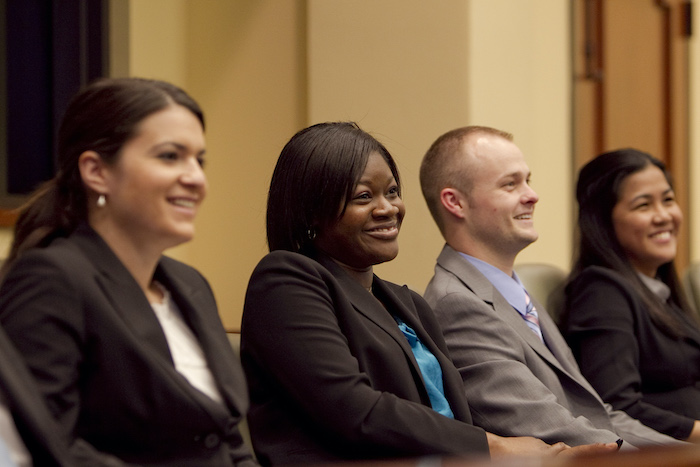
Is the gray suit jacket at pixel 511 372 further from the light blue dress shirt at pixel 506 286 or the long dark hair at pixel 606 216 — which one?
the long dark hair at pixel 606 216

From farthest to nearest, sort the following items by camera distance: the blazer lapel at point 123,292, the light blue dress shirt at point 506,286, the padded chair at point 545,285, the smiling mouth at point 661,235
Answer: the smiling mouth at point 661,235, the padded chair at point 545,285, the light blue dress shirt at point 506,286, the blazer lapel at point 123,292

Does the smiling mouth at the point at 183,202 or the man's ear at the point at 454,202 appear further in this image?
the man's ear at the point at 454,202

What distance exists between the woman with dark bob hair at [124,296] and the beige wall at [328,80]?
71.7 inches

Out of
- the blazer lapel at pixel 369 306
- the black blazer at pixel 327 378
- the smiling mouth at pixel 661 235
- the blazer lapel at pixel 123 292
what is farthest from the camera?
the smiling mouth at pixel 661 235

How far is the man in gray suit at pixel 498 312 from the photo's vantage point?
2.29m

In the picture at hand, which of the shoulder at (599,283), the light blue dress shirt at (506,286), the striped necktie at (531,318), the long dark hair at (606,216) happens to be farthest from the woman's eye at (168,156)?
the long dark hair at (606,216)

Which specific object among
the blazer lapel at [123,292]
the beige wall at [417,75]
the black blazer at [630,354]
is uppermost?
the beige wall at [417,75]

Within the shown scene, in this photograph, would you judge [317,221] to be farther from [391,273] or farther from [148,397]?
[391,273]

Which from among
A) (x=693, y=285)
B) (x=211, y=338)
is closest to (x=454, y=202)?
(x=211, y=338)

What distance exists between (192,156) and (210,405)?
0.43m

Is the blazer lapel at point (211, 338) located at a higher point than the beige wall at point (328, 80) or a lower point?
lower

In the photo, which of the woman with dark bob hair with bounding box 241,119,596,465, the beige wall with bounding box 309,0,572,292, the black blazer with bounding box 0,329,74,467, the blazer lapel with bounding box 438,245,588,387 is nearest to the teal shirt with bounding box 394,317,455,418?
the woman with dark bob hair with bounding box 241,119,596,465

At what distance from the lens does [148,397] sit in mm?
1441

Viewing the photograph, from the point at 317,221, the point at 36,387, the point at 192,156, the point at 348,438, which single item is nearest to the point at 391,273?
the point at 317,221
